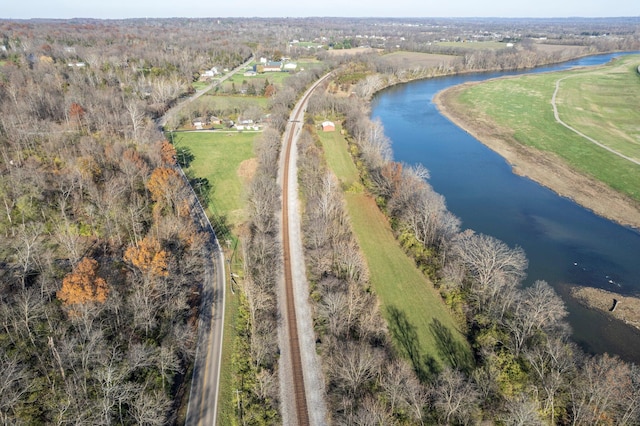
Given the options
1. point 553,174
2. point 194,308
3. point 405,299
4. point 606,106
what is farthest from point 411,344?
point 606,106

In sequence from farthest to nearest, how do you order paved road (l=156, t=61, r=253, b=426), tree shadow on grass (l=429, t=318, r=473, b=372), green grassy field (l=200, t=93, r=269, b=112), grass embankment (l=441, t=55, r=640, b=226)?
green grassy field (l=200, t=93, r=269, b=112) < grass embankment (l=441, t=55, r=640, b=226) < tree shadow on grass (l=429, t=318, r=473, b=372) < paved road (l=156, t=61, r=253, b=426)

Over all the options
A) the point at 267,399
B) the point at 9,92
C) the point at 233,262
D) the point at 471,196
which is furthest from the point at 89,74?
the point at 267,399

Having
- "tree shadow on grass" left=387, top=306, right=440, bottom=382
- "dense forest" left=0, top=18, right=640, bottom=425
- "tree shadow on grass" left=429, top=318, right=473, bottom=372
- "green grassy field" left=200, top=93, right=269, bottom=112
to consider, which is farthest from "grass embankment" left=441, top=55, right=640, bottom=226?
"green grassy field" left=200, top=93, right=269, bottom=112

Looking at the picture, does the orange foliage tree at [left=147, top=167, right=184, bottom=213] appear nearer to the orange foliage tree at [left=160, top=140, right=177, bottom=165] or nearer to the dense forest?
the dense forest

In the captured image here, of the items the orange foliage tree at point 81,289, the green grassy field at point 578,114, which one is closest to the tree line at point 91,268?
the orange foliage tree at point 81,289

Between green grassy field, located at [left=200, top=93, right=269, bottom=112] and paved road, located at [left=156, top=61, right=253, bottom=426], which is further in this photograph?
green grassy field, located at [left=200, top=93, right=269, bottom=112]

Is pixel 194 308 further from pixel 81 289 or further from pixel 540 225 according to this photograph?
pixel 540 225

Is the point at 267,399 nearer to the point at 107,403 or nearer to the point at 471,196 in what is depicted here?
the point at 107,403
